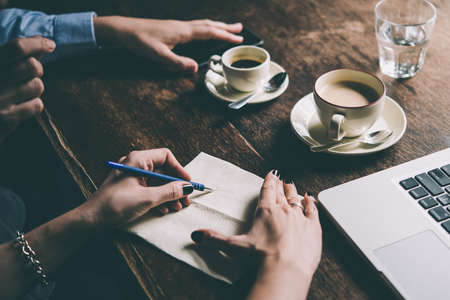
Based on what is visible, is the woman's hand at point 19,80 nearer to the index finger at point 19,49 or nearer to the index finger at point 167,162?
the index finger at point 19,49

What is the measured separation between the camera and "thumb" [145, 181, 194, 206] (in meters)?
0.70

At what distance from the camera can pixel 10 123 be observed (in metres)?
0.86

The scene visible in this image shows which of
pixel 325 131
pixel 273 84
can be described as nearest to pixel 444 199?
pixel 325 131

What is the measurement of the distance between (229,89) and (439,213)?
61 cm

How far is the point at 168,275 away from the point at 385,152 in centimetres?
55

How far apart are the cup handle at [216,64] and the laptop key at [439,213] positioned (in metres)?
0.66

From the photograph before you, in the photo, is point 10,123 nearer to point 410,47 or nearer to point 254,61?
point 254,61

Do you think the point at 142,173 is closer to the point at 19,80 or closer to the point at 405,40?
the point at 19,80

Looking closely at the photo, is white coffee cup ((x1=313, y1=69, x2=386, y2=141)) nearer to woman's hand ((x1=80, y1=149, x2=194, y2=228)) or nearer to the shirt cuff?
woman's hand ((x1=80, y1=149, x2=194, y2=228))

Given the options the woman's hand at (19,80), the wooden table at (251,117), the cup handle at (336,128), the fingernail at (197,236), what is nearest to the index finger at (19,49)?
the woman's hand at (19,80)

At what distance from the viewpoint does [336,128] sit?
0.78 meters

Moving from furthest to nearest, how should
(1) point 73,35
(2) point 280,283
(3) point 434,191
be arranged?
(1) point 73,35 → (3) point 434,191 → (2) point 280,283

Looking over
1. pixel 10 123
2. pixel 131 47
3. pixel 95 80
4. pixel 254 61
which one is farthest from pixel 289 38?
pixel 10 123

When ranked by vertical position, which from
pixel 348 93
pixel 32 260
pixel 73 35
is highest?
pixel 73 35
